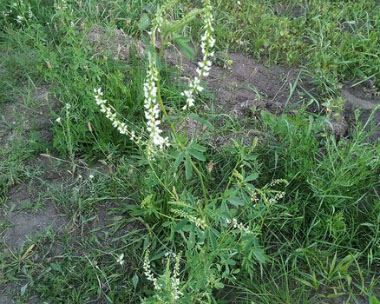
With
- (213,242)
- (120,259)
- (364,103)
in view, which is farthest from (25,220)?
(364,103)

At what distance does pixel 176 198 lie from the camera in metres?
2.04

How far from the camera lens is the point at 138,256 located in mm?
2271

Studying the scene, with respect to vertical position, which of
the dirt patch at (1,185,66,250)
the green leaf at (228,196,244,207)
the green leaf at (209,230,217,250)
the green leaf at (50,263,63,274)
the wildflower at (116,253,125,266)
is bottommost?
the green leaf at (50,263,63,274)

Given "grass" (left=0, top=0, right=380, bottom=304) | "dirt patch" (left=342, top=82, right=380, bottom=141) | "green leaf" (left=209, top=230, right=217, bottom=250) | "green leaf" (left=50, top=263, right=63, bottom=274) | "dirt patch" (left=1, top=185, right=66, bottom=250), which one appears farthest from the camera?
"dirt patch" (left=342, top=82, right=380, bottom=141)

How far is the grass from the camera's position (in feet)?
6.85

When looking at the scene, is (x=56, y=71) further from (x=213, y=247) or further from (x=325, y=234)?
(x=325, y=234)

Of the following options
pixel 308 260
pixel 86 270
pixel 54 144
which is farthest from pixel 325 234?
pixel 54 144

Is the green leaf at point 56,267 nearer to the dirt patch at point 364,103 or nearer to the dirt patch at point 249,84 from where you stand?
the dirt patch at point 249,84

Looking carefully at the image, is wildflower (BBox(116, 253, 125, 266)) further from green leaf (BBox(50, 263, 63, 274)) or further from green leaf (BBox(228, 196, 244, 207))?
green leaf (BBox(228, 196, 244, 207))

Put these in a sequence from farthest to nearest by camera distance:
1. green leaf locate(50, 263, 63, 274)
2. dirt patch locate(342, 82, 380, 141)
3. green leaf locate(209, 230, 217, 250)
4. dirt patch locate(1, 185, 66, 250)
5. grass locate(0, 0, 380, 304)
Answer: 1. dirt patch locate(342, 82, 380, 141)
2. dirt patch locate(1, 185, 66, 250)
3. green leaf locate(50, 263, 63, 274)
4. grass locate(0, 0, 380, 304)
5. green leaf locate(209, 230, 217, 250)

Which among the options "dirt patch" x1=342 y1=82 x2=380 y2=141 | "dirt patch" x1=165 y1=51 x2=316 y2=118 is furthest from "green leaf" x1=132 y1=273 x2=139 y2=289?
"dirt patch" x1=342 y1=82 x2=380 y2=141

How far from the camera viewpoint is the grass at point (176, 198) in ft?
6.85

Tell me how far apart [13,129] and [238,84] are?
4.81 feet

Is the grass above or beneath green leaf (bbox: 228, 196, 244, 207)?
beneath
